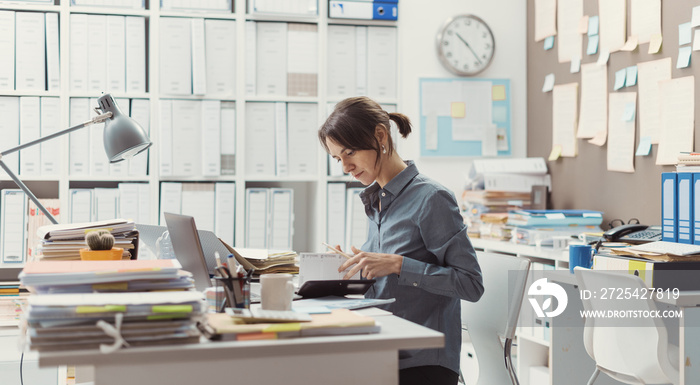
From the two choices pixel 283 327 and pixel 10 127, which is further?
pixel 10 127

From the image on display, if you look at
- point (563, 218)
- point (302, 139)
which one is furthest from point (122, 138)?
point (563, 218)

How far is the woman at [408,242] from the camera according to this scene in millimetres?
1712

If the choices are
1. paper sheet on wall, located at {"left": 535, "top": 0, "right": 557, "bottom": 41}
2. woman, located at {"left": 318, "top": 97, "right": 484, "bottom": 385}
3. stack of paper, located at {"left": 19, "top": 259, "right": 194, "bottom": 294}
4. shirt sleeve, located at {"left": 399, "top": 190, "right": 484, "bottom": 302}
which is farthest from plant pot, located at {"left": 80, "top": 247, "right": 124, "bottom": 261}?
paper sheet on wall, located at {"left": 535, "top": 0, "right": 557, "bottom": 41}

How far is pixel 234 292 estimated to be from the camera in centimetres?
149

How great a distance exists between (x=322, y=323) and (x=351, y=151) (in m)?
0.75

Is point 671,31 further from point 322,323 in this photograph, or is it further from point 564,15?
point 322,323

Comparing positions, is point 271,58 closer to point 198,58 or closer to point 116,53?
point 198,58

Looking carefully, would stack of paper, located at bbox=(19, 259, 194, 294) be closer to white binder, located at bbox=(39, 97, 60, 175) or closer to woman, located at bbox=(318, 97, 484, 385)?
woman, located at bbox=(318, 97, 484, 385)

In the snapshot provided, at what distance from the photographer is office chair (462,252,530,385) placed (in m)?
1.92

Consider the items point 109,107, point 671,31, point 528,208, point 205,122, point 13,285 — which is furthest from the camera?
point 528,208

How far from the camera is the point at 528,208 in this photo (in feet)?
11.7

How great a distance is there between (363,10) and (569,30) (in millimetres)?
1025

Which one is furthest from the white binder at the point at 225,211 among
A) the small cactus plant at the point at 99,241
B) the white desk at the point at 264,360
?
the white desk at the point at 264,360

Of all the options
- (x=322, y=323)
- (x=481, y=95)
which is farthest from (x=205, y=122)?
(x=322, y=323)
